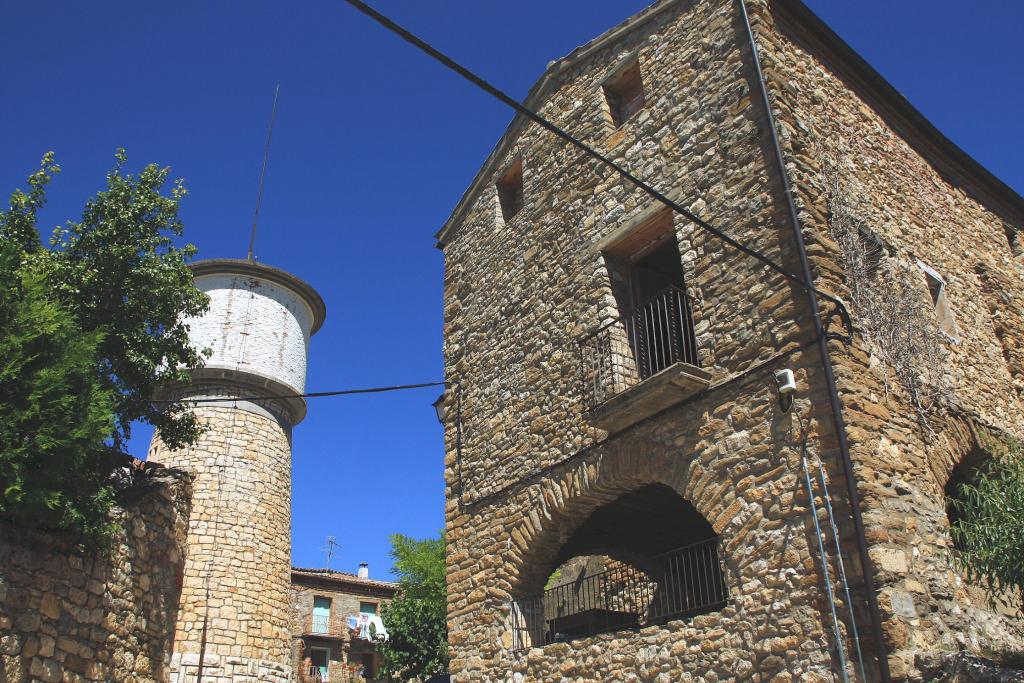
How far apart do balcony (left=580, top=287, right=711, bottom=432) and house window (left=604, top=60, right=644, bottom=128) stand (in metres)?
2.34

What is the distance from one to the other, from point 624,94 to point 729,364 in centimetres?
422

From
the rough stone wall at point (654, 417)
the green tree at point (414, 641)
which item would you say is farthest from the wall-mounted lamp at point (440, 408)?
the green tree at point (414, 641)

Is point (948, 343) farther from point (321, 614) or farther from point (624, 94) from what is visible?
point (321, 614)

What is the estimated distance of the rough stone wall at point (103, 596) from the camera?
7570 millimetres

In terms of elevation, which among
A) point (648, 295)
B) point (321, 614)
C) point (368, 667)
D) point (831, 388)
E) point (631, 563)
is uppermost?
point (648, 295)

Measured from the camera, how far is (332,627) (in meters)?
29.2

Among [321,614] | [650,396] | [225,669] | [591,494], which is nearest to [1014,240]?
[650,396]

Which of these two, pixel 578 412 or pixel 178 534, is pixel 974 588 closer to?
pixel 578 412

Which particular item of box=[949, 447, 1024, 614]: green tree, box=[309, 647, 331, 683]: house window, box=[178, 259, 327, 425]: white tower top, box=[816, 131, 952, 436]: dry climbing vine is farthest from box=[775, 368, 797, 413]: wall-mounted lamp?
box=[309, 647, 331, 683]: house window

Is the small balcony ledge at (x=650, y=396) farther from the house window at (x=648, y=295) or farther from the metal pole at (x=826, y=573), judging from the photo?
the metal pole at (x=826, y=573)

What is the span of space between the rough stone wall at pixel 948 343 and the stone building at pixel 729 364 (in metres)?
0.03

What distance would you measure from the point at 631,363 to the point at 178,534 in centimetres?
629

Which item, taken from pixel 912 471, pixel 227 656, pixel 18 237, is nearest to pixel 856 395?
pixel 912 471

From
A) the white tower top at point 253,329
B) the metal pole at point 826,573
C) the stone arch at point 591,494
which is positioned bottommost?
the metal pole at point 826,573
